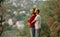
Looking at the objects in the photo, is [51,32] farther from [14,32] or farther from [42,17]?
[14,32]

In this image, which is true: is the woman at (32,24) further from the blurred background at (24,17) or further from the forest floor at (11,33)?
the forest floor at (11,33)

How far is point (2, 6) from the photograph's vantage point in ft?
10.8

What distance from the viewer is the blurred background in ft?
10.4

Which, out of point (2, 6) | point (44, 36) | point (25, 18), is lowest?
point (44, 36)

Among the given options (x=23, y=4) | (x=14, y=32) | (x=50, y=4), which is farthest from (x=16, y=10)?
(x=50, y=4)

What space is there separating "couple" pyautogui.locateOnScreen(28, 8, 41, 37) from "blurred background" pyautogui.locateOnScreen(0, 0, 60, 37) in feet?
0.18

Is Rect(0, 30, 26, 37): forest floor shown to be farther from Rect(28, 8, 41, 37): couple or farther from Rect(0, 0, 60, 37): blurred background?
Rect(28, 8, 41, 37): couple

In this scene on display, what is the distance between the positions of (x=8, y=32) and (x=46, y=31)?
0.66 m

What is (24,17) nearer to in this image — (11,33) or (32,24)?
(32,24)

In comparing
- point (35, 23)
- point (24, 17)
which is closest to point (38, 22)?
point (35, 23)

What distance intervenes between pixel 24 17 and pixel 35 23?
22cm

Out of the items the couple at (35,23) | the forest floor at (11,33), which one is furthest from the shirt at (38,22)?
the forest floor at (11,33)

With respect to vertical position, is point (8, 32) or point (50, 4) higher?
point (50, 4)

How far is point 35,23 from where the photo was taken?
10.4 ft
